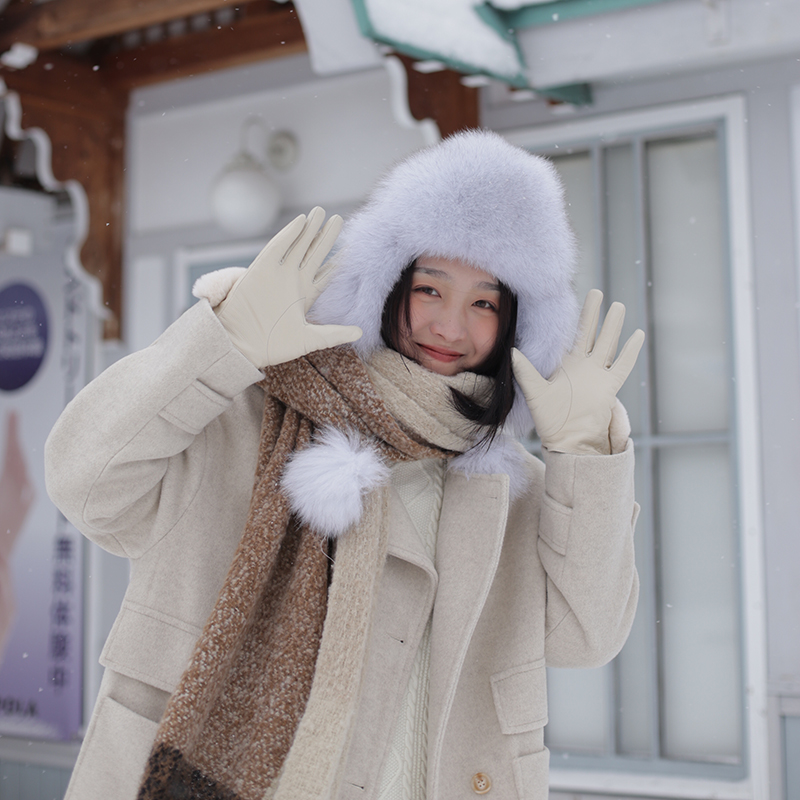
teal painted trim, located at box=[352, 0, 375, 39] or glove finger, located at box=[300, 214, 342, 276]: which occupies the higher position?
teal painted trim, located at box=[352, 0, 375, 39]

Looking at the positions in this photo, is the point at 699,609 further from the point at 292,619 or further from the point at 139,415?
the point at 139,415

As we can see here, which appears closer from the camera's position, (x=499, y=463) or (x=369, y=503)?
(x=369, y=503)

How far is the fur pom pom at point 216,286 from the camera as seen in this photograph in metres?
1.11

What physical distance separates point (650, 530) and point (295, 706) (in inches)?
69.8

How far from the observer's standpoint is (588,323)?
4.31ft

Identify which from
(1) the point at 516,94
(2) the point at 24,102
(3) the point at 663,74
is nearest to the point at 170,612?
(1) the point at 516,94

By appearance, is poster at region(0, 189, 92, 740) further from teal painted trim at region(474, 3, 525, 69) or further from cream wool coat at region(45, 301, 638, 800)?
cream wool coat at region(45, 301, 638, 800)

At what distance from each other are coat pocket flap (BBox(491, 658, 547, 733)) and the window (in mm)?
1491

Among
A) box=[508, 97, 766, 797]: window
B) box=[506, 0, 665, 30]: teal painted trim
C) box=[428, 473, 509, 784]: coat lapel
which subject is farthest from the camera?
box=[508, 97, 766, 797]: window

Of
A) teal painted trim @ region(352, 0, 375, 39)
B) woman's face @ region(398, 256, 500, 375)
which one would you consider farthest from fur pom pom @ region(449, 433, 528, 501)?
teal painted trim @ region(352, 0, 375, 39)

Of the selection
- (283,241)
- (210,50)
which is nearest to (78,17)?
(210,50)

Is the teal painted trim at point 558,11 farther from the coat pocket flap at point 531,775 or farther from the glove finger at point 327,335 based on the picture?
the coat pocket flap at point 531,775

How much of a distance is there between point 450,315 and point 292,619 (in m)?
0.48

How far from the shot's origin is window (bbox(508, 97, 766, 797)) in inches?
100
